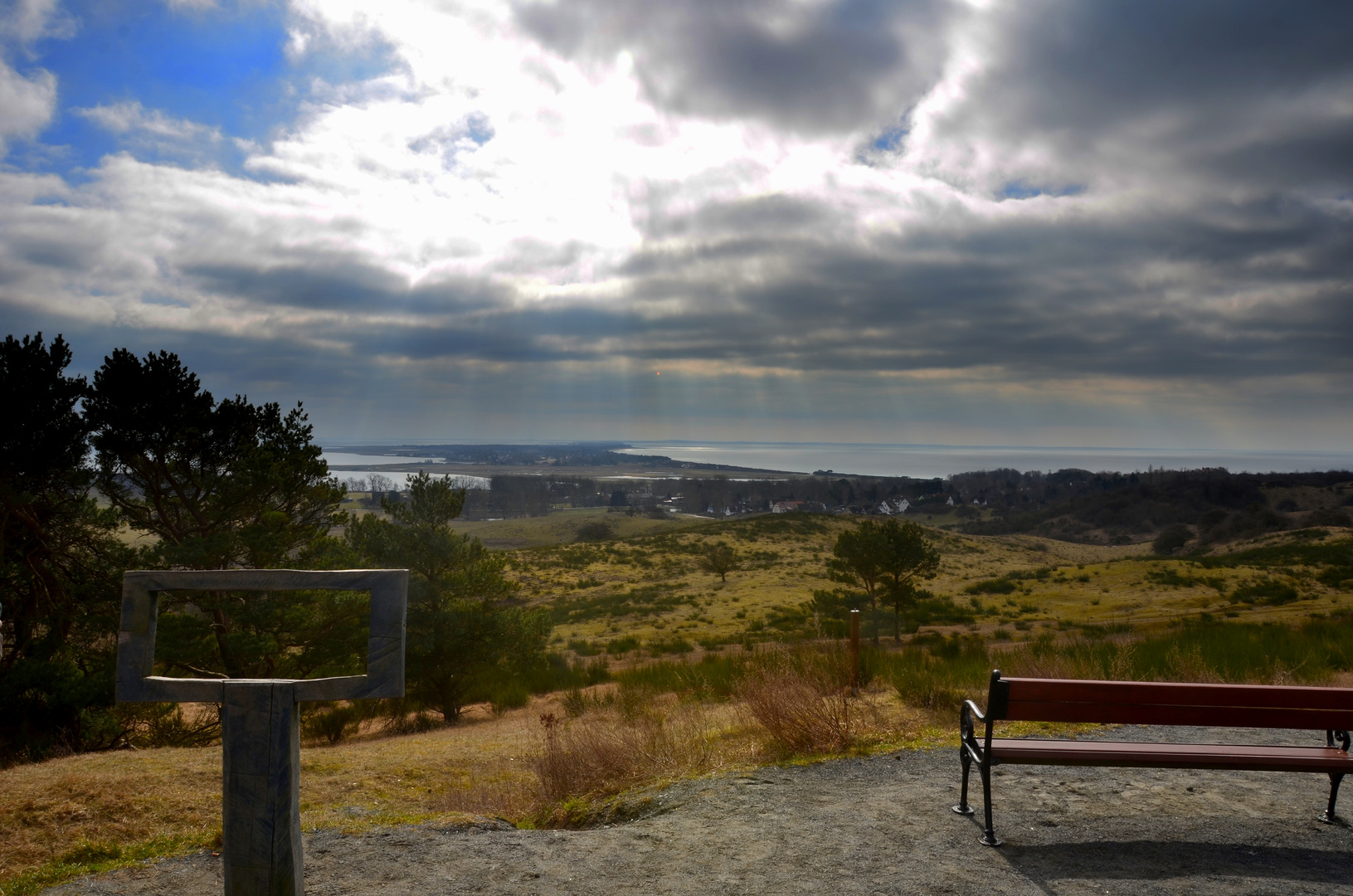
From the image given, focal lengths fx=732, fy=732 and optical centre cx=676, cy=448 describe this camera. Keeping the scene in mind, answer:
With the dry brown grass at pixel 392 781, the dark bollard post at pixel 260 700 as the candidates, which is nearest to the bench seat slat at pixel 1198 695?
the dry brown grass at pixel 392 781

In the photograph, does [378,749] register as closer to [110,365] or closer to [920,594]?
[110,365]

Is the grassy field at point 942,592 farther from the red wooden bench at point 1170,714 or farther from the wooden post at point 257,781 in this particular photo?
the wooden post at point 257,781

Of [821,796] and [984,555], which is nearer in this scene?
[821,796]

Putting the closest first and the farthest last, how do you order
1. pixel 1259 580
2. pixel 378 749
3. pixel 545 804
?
pixel 545 804 → pixel 378 749 → pixel 1259 580

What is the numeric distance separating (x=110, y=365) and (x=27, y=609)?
4.69 meters

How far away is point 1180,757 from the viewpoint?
4.86 meters

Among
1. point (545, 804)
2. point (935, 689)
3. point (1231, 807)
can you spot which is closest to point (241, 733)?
point (545, 804)

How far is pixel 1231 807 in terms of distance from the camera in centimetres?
542

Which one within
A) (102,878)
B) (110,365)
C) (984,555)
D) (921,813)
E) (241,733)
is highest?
(110,365)

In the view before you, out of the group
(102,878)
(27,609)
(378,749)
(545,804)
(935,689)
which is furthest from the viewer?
(27,609)

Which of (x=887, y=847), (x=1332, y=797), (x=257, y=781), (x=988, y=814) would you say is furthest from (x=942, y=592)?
(x=257, y=781)

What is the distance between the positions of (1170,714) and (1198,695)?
22 cm

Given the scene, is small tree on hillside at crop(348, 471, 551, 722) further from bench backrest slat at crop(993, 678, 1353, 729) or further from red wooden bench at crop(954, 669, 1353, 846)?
bench backrest slat at crop(993, 678, 1353, 729)

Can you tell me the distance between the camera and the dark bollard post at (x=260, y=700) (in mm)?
3754
